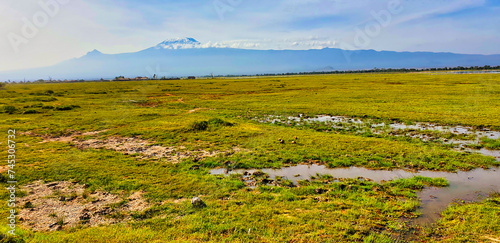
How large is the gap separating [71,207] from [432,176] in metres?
14.3

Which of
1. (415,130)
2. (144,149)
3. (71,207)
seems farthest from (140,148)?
(415,130)

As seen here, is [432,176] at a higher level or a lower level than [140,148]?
lower

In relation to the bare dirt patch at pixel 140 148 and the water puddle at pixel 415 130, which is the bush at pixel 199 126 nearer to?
the bare dirt patch at pixel 140 148

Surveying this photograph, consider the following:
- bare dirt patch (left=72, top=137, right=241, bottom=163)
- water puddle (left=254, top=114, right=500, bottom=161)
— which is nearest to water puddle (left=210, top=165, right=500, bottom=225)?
bare dirt patch (left=72, top=137, right=241, bottom=163)

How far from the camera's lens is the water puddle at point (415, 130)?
579 inches

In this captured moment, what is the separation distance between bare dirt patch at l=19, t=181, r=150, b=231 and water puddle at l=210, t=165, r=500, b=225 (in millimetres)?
4192

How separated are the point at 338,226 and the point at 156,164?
926cm

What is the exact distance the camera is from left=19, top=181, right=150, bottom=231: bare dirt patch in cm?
727

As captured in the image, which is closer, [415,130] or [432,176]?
[432,176]

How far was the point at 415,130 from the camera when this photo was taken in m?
18.1

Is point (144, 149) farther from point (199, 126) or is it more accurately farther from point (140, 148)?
point (199, 126)

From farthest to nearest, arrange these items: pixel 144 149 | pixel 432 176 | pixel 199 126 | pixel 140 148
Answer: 1. pixel 199 126
2. pixel 140 148
3. pixel 144 149
4. pixel 432 176

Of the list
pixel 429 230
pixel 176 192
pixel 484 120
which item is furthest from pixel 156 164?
pixel 484 120

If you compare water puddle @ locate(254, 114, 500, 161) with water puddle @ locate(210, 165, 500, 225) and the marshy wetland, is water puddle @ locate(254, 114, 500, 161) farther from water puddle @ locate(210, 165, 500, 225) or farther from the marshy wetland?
water puddle @ locate(210, 165, 500, 225)
